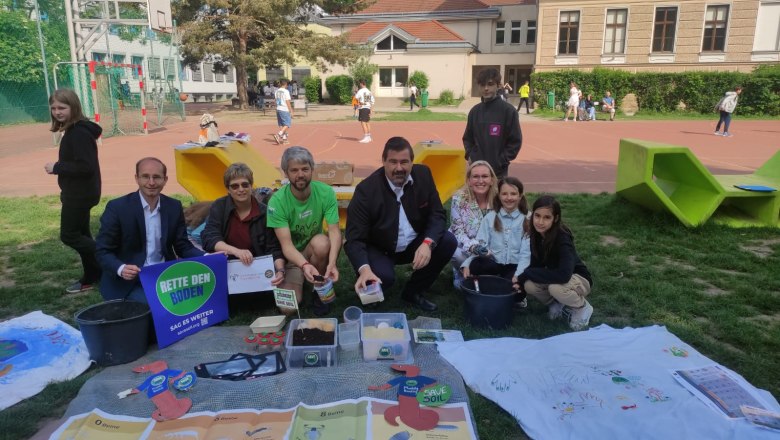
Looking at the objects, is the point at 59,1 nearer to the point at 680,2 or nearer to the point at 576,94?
the point at 576,94

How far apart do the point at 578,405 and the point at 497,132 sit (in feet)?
11.2

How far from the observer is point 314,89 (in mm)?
37875

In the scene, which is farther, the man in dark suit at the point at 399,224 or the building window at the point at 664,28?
the building window at the point at 664,28

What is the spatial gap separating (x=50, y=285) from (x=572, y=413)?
15.2 feet

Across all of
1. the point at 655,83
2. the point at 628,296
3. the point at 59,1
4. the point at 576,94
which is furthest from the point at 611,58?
the point at 59,1

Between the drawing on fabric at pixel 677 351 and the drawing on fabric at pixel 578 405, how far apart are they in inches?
30.9

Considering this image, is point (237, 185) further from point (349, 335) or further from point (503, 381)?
point (503, 381)

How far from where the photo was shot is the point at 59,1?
3209cm

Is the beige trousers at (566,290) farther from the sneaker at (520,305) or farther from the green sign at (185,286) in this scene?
the green sign at (185,286)

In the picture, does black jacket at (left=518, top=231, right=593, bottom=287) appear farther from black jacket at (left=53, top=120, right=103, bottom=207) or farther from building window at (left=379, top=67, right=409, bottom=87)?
building window at (left=379, top=67, right=409, bottom=87)

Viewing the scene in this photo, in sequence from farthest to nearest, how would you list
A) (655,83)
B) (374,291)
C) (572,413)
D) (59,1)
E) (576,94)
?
(59,1) → (655,83) → (576,94) → (374,291) → (572,413)

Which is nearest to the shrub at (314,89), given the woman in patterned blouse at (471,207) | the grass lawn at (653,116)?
the grass lawn at (653,116)

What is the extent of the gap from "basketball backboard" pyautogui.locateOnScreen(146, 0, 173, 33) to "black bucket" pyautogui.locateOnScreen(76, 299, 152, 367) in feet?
50.7

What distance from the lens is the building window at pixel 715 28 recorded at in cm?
2936
